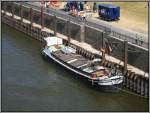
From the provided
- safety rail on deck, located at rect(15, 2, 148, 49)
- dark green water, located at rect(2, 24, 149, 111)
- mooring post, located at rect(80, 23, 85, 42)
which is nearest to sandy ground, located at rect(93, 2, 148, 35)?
safety rail on deck, located at rect(15, 2, 148, 49)

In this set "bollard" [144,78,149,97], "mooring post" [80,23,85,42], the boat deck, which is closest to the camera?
"bollard" [144,78,149,97]

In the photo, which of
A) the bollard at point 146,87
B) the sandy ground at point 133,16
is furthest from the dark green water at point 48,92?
the sandy ground at point 133,16

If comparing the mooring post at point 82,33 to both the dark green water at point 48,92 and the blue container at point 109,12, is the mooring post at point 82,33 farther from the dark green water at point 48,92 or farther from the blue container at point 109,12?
the dark green water at point 48,92

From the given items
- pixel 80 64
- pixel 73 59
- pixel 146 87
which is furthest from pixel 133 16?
pixel 146 87

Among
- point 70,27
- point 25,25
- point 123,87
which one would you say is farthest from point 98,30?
point 25,25

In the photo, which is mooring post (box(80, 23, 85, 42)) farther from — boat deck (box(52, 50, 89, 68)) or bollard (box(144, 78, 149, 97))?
bollard (box(144, 78, 149, 97))

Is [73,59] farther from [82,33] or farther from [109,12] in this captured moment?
[109,12]

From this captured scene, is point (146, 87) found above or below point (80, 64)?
below
